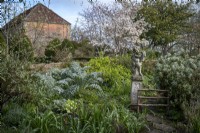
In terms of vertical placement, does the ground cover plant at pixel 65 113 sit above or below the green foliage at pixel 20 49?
below

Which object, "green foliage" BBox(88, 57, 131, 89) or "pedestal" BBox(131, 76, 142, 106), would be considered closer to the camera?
"pedestal" BBox(131, 76, 142, 106)

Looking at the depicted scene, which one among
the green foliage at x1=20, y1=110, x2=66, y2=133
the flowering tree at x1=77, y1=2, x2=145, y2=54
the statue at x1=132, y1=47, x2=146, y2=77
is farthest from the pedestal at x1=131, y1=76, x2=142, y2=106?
the flowering tree at x1=77, y1=2, x2=145, y2=54

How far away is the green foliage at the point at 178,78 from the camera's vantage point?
25.2ft

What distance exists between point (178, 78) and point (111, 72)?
12.5 feet

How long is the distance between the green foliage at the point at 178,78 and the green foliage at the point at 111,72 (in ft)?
5.74

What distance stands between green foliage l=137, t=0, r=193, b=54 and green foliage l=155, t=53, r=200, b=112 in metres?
16.0

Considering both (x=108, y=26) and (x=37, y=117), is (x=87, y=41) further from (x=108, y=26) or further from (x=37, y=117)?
(x=37, y=117)

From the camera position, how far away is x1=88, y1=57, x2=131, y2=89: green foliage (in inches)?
421

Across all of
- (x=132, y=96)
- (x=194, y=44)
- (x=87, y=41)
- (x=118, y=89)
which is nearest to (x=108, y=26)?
(x=87, y=41)

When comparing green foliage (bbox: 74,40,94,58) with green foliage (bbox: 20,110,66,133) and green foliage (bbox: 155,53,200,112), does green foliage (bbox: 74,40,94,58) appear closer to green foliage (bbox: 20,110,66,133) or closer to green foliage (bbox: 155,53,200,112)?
green foliage (bbox: 155,53,200,112)

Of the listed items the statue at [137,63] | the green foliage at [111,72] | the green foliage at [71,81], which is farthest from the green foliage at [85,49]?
the statue at [137,63]

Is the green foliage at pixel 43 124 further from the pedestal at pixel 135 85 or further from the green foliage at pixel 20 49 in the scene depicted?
the pedestal at pixel 135 85

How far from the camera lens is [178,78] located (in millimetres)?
7879

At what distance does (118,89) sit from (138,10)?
15.8 m
